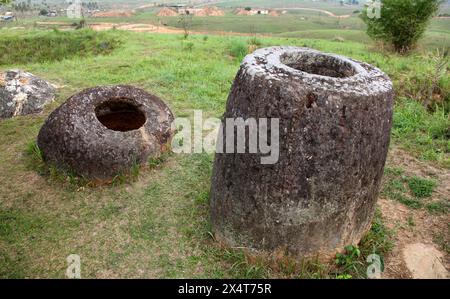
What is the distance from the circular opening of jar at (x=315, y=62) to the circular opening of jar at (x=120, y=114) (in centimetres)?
293

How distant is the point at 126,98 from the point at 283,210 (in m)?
3.79

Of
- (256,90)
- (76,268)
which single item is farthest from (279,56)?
(76,268)

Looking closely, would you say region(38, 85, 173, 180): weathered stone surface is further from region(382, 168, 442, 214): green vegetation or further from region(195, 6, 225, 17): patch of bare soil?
region(195, 6, 225, 17): patch of bare soil

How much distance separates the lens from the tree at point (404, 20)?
1534 cm

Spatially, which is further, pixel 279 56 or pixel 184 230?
pixel 184 230

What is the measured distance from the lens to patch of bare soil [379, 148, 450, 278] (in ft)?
14.6

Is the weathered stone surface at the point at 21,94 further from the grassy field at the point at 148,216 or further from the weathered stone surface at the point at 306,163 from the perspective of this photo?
the weathered stone surface at the point at 306,163

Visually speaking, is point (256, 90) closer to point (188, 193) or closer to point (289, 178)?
point (289, 178)

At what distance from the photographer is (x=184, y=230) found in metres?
5.04

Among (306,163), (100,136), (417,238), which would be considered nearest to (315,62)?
(306,163)

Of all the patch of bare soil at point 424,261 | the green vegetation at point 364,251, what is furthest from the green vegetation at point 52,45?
the patch of bare soil at point 424,261

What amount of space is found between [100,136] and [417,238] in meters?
4.54

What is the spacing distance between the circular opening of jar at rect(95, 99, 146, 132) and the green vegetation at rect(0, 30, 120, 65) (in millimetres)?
8518

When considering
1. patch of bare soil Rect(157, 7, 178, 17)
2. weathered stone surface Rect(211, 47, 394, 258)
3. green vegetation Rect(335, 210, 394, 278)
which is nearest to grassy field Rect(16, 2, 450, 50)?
patch of bare soil Rect(157, 7, 178, 17)
